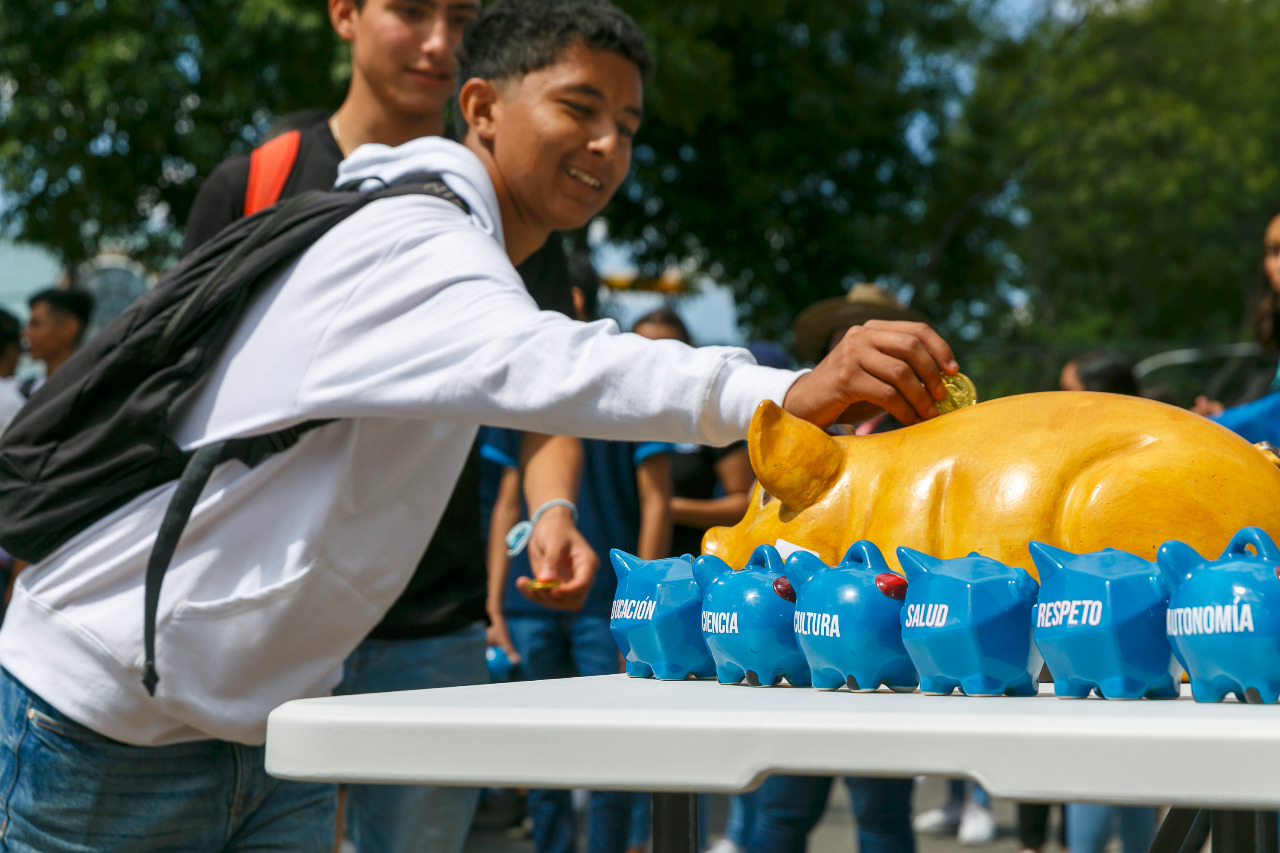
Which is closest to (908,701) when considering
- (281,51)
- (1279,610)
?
(1279,610)

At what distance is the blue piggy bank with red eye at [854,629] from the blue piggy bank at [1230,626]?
0.75 ft

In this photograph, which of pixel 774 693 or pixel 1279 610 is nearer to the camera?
pixel 1279 610

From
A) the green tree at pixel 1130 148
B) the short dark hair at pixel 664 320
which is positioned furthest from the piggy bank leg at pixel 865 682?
the green tree at pixel 1130 148

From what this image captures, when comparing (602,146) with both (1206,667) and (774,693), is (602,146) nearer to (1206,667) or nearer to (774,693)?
(774,693)

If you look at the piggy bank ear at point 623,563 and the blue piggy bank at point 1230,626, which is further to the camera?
the piggy bank ear at point 623,563

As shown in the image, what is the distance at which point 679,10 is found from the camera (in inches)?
426

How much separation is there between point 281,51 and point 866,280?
788 cm

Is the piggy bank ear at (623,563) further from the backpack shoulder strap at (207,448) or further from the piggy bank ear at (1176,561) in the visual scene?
the piggy bank ear at (1176,561)

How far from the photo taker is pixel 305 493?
4.93ft

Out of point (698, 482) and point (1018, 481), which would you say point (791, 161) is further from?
point (1018, 481)

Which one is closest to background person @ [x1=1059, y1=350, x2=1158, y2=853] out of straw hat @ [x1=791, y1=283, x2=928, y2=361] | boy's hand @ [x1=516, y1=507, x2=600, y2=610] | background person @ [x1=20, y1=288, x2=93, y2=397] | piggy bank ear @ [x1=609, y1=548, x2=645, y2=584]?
straw hat @ [x1=791, y1=283, x2=928, y2=361]

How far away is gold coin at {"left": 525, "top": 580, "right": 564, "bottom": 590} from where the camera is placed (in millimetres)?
1891

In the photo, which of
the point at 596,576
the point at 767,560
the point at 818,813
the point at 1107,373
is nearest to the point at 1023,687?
the point at 767,560

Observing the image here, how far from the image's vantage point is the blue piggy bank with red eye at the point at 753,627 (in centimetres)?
115
